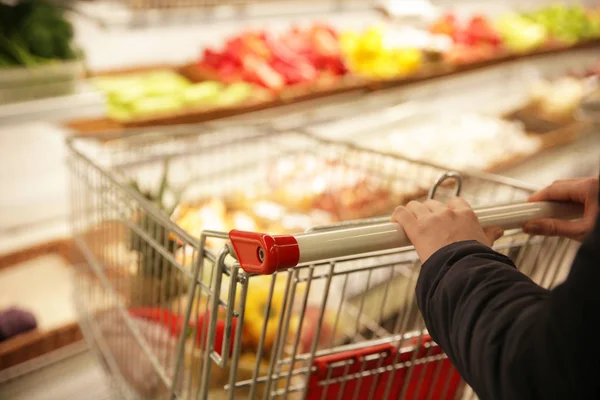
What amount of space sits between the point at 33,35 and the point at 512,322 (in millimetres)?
1876

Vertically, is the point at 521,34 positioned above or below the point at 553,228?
above

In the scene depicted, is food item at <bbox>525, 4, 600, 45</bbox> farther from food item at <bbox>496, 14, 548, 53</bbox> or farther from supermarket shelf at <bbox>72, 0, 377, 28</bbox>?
supermarket shelf at <bbox>72, 0, 377, 28</bbox>

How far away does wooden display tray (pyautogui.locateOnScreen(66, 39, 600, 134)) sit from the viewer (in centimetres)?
204

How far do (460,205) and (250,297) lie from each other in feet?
2.31

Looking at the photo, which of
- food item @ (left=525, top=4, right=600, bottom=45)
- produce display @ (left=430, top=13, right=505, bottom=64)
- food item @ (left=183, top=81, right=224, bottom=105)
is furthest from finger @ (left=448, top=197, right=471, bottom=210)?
food item @ (left=525, top=4, right=600, bottom=45)

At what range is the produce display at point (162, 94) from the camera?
2.17 m

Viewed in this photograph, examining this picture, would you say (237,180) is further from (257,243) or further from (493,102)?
(493,102)

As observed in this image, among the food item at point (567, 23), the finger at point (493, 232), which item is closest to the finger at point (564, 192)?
the finger at point (493, 232)

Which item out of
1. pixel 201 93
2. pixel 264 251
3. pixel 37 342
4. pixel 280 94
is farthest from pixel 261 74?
pixel 264 251

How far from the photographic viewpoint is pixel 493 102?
4.15m

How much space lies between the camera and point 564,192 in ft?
3.05

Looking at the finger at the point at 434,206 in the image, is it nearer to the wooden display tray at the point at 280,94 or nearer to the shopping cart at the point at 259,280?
the shopping cart at the point at 259,280

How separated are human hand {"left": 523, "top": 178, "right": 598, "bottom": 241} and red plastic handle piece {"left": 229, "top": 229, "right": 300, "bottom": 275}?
42cm

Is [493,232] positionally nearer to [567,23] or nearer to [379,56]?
[379,56]
